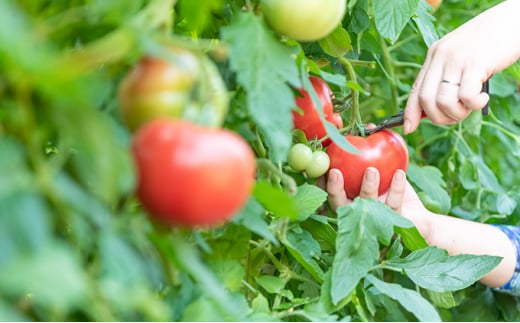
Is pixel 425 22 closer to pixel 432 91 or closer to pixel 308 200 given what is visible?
pixel 432 91

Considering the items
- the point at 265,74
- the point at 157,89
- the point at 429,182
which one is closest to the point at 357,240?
the point at 265,74

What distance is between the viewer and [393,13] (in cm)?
A: 86

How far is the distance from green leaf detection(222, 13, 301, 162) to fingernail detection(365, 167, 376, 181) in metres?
0.39

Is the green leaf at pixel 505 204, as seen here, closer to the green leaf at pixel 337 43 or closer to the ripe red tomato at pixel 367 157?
the ripe red tomato at pixel 367 157

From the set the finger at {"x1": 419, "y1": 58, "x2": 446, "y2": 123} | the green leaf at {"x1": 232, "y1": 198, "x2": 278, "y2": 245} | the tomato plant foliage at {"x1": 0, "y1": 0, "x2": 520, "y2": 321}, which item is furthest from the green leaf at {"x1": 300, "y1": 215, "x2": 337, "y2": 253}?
the green leaf at {"x1": 232, "y1": 198, "x2": 278, "y2": 245}

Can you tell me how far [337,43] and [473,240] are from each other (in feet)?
1.82

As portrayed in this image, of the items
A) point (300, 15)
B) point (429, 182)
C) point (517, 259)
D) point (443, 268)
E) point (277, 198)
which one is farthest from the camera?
point (517, 259)

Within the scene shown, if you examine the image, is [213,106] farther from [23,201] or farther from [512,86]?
[512,86]

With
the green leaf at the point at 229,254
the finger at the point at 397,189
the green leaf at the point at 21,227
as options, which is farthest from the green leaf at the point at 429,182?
the green leaf at the point at 21,227

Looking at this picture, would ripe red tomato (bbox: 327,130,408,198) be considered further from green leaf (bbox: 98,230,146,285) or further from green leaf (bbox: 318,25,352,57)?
green leaf (bbox: 98,230,146,285)

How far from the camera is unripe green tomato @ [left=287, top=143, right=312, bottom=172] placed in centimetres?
82

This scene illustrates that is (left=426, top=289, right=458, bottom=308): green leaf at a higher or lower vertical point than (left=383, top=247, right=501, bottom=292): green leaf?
lower

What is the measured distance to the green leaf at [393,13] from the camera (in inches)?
33.7

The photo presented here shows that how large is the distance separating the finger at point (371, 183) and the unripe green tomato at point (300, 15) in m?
0.36
